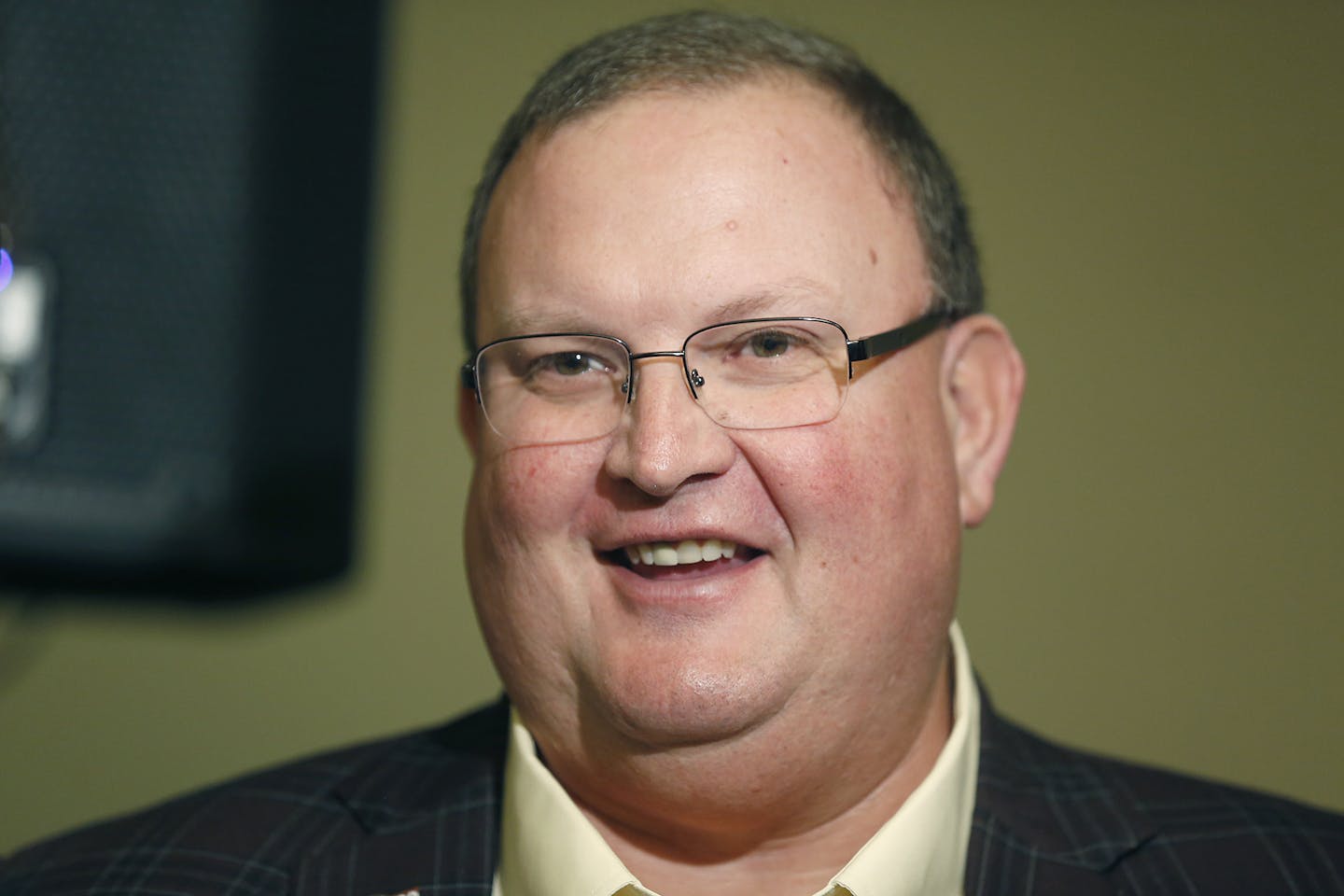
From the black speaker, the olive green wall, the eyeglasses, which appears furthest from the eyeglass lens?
the olive green wall

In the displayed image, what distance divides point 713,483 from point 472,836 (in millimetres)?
457

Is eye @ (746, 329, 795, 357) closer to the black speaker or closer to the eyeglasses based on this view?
the eyeglasses

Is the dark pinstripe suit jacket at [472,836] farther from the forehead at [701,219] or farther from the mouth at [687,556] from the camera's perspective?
the forehead at [701,219]

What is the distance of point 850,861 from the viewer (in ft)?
4.19

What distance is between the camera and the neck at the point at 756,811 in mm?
1245

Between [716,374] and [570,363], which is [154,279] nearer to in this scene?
[570,363]

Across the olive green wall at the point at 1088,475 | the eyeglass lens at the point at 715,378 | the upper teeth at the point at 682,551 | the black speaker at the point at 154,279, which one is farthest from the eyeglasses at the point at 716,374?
the olive green wall at the point at 1088,475

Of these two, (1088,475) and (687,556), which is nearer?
(687,556)

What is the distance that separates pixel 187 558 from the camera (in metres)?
1.96

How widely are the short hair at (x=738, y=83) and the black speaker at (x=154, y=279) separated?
0.56m

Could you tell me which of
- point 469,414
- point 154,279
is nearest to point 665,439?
point 469,414

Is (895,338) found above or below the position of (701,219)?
below

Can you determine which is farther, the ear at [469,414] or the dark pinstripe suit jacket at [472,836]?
the ear at [469,414]

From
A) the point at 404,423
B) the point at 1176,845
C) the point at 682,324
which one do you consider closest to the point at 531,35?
the point at 404,423
